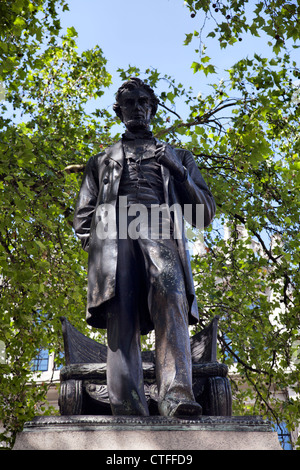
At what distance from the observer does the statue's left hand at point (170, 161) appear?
4.76 meters

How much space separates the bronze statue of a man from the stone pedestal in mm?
214

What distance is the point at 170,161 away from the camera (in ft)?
15.6

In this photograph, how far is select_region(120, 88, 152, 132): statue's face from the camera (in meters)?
5.06

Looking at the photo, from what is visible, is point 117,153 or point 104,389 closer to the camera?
point 104,389

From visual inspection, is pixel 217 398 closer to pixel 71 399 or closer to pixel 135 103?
pixel 71 399

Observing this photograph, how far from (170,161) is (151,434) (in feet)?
6.46

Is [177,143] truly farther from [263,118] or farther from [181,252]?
[181,252]

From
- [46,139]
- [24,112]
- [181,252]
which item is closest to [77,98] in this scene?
[24,112]

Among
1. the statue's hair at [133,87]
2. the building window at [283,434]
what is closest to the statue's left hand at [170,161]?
the statue's hair at [133,87]

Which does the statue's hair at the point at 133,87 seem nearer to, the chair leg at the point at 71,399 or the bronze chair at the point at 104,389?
the bronze chair at the point at 104,389

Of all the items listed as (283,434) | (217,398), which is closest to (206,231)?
(283,434)

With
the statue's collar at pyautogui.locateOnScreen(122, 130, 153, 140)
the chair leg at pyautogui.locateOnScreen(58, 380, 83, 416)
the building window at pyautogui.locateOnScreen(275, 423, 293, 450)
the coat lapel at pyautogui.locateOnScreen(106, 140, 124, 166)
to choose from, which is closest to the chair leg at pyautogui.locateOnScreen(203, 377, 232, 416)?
the chair leg at pyautogui.locateOnScreen(58, 380, 83, 416)

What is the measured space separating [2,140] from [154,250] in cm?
556

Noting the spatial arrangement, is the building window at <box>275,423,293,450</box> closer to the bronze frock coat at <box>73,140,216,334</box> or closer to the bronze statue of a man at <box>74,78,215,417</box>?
the bronze frock coat at <box>73,140,216,334</box>
